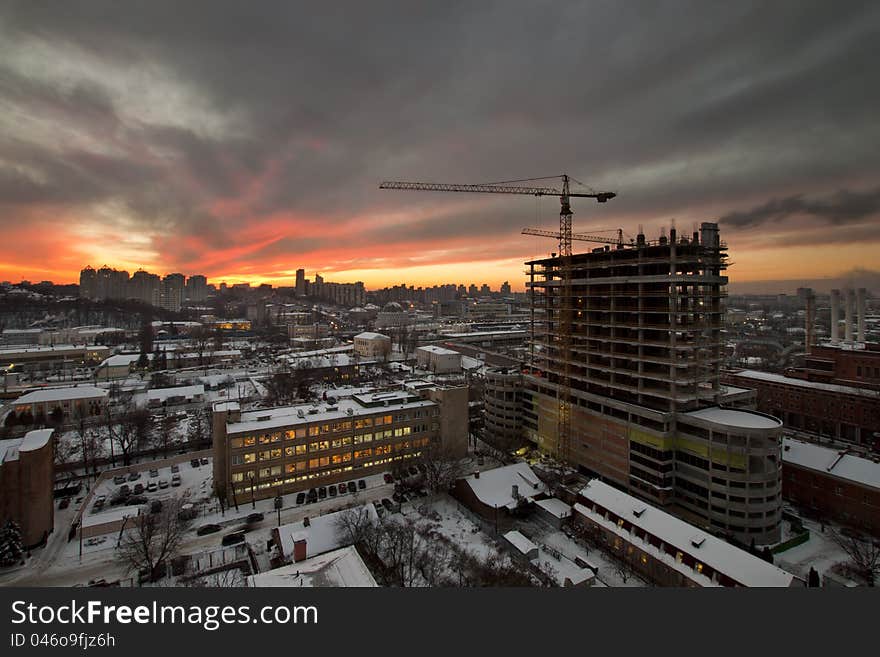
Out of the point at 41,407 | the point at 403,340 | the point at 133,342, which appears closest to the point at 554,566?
the point at 41,407

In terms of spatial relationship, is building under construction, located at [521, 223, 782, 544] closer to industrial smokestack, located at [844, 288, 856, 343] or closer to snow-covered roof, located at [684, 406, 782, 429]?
snow-covered roof, located at [684, 406, 782, 429]

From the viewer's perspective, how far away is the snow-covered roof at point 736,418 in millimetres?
22108

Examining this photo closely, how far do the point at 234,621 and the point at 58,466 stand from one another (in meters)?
37.0

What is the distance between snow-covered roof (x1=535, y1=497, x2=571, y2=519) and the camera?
2358 cm

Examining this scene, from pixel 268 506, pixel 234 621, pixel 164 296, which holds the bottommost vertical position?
pixel 268 506

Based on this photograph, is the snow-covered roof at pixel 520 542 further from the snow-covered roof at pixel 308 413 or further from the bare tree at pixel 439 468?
the snow-covered roof at pixel 308 413

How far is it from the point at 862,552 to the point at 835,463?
17.0ft

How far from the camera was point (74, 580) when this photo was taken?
777 inches

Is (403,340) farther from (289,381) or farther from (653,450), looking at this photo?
(653,450)

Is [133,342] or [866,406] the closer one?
[866,406]

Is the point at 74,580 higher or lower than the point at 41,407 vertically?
lower

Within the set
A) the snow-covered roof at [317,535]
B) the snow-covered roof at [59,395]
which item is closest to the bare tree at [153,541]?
the snow-covered roof at [317,535]

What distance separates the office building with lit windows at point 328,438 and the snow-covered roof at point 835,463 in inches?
867

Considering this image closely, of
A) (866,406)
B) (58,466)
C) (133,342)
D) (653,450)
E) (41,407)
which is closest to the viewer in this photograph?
(653,450)
